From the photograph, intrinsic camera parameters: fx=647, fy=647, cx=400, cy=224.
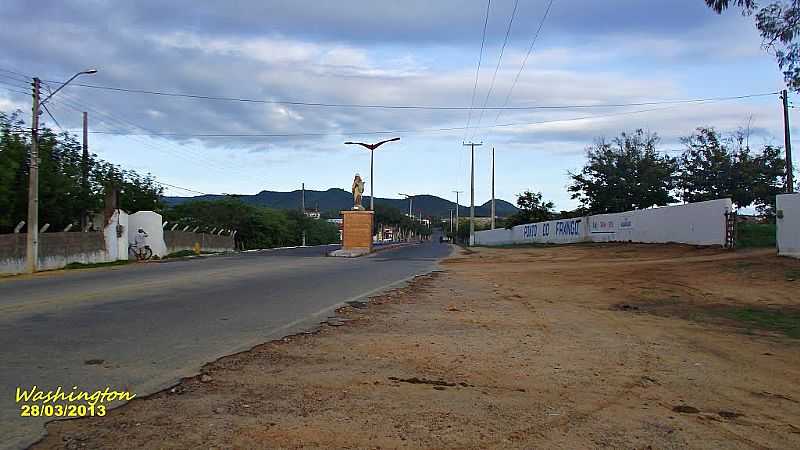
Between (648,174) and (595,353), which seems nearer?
(595,353)

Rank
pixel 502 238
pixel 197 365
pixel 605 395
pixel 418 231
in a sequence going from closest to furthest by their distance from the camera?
1. pixel 605 395
2. pixel 197 365
3. pixel 502 238
4. pixel 418 231

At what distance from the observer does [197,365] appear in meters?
7.27

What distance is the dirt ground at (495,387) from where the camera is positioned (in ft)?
16.3

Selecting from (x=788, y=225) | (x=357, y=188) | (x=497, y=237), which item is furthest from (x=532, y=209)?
(x=788, y=225)

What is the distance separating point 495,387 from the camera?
655 cm

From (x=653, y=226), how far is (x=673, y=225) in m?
2.34

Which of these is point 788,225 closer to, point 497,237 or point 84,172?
point 84,172

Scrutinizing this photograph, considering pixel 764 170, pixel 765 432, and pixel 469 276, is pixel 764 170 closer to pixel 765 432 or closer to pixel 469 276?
pixel 469 276

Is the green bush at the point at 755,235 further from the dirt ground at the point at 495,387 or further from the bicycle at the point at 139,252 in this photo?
the bicycle at the point at 139,252

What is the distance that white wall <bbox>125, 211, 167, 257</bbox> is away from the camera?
37.0 meters

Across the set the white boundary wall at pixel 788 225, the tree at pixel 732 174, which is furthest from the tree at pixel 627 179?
the white boundary wall at pixel 788 225

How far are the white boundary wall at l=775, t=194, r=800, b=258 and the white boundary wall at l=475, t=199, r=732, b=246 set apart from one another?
5.57 meters

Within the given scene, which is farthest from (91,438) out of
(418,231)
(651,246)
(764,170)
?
(418,231)

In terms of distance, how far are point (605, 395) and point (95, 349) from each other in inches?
238
